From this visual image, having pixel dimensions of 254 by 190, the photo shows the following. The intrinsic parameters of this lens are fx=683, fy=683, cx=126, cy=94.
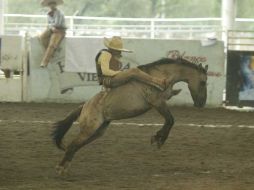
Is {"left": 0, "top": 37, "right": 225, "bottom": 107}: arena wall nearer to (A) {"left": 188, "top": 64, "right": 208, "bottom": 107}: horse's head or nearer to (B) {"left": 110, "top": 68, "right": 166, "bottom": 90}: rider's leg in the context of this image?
(A) {"left": 188, "top": 64, "right": 208, "bottom": 107}: horse's head

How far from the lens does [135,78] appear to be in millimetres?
7488

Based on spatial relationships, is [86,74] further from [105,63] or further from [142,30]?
[142,30]

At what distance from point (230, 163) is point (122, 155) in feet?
4.72

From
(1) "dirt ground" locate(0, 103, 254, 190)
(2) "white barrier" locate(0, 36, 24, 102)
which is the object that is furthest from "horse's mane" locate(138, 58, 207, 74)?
(2) "white barrier" locate(0, 36, 24, 102)

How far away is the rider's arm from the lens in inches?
293

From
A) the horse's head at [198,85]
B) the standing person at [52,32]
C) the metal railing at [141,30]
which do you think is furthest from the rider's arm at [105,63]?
the metal railing at [141,30]

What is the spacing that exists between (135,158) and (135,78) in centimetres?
155

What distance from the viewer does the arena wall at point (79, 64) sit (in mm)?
15352

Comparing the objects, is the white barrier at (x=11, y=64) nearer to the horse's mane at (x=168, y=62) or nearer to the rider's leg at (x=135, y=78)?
the horse's mane at (x=168, y=62)

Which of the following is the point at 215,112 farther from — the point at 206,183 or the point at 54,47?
the point at 206,183

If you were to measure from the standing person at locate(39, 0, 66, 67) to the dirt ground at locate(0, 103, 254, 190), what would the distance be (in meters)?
2.49

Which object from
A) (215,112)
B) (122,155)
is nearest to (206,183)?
(122,155)

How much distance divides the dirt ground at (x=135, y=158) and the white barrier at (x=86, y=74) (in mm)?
2261

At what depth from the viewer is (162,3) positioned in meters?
40.6
